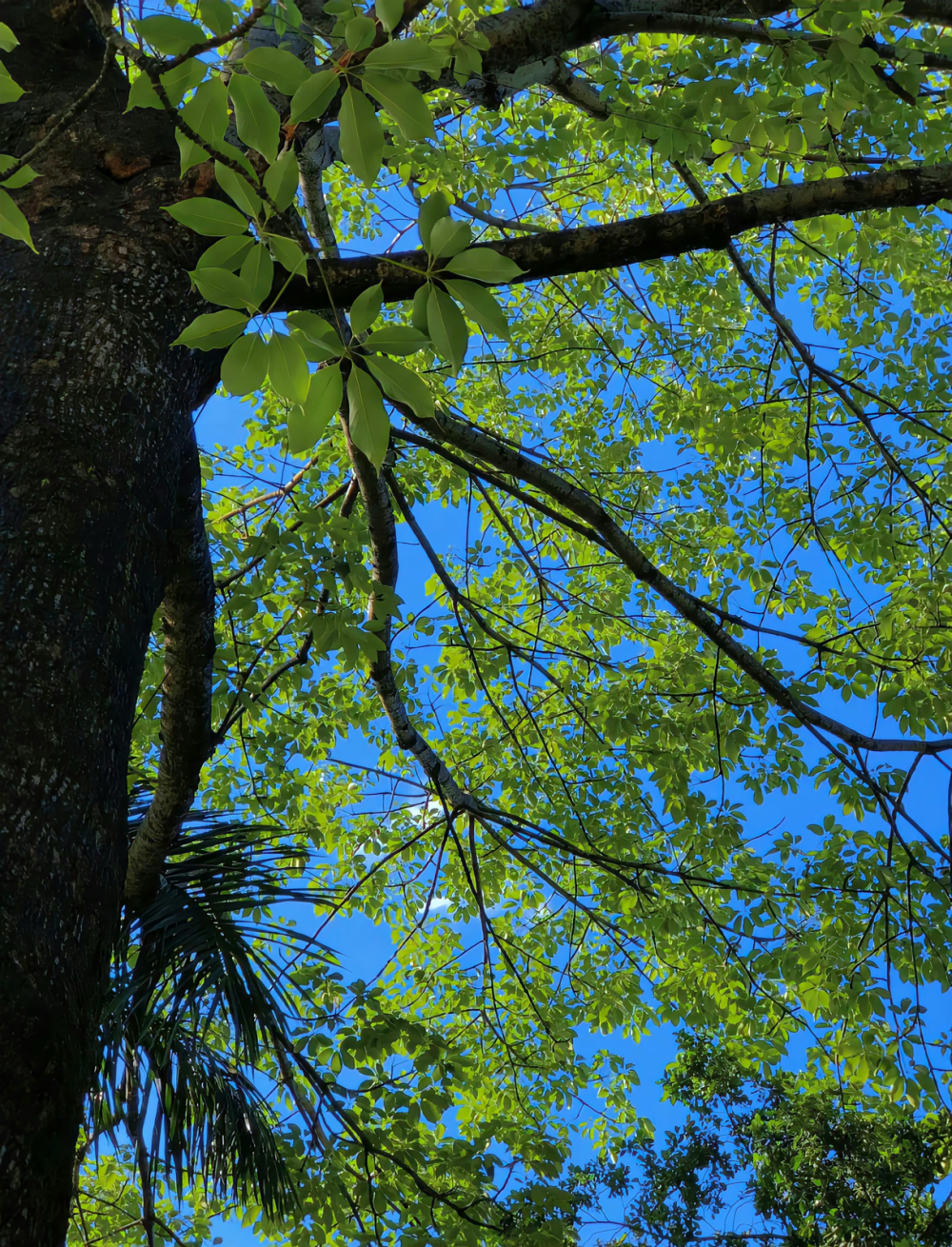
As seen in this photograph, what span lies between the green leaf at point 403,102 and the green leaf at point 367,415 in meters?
0.30

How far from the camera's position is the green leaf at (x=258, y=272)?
37.7 inches


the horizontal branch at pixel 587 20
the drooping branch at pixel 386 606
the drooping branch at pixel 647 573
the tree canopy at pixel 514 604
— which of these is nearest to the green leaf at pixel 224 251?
the tree canopy at pixel 514 604

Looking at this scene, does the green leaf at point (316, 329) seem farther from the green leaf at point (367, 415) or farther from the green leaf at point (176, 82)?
the green leaf at point (176, 82)

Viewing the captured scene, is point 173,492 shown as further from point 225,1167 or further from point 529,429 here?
point 529,429

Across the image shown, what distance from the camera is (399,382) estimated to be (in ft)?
3.22

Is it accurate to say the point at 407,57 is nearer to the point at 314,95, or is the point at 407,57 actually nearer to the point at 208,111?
the point at 314,95

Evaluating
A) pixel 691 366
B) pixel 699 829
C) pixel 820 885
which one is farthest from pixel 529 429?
pixel 820 885

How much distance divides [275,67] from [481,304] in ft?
1.17

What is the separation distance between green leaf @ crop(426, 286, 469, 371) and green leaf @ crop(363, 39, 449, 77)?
0.22 metres

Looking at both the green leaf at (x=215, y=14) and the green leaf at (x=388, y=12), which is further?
the green leaf at (x=215, y=14)

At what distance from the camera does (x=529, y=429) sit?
6.71m

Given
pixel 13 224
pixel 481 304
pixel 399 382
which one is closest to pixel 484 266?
pixel 481 304

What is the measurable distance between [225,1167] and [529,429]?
5.18 metres

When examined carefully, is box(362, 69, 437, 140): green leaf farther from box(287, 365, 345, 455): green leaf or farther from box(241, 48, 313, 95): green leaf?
box(287, 365, 345, 455): green leaf
